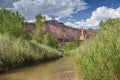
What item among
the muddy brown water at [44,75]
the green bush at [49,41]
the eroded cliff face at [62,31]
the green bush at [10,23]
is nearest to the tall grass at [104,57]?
the muddy brown water at [44,75]

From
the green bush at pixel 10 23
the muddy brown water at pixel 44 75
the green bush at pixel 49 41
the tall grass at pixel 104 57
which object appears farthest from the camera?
the green bush at pixel 49 41

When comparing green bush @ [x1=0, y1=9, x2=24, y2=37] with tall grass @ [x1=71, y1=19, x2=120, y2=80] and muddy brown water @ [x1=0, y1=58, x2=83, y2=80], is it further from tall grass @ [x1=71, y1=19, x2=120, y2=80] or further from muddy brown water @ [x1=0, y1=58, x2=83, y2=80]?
tall grass @ [x1=71, y1=19, x2=120, y2=80]

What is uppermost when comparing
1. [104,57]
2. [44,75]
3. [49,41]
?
[104,57]

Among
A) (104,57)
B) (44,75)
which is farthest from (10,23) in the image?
(104,57)

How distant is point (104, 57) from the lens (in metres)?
9.16

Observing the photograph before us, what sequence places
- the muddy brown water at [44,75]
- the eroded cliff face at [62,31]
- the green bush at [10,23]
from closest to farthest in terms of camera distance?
1. the muddy brown water at [44,75]
2. the green bush at [10,23]
3. the eroded cliff face at [62,31]

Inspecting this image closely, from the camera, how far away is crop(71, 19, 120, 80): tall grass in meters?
9.02

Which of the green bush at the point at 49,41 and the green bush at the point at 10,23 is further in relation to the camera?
the green bush at the point at 49,41

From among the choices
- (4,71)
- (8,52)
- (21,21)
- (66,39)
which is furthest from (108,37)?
(66,39)

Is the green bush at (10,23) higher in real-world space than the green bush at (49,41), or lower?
higher

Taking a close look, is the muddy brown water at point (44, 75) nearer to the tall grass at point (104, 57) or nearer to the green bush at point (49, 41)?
the tall grass at point (104, 57)

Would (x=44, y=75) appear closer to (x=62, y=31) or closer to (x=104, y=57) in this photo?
(x=104, y=57)

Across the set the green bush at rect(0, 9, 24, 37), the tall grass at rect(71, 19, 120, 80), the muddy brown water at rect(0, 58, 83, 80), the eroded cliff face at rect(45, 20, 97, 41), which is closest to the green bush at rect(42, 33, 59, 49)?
the green bush at rect(0, 9, 24, 37)

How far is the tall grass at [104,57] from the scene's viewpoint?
9016 mm
